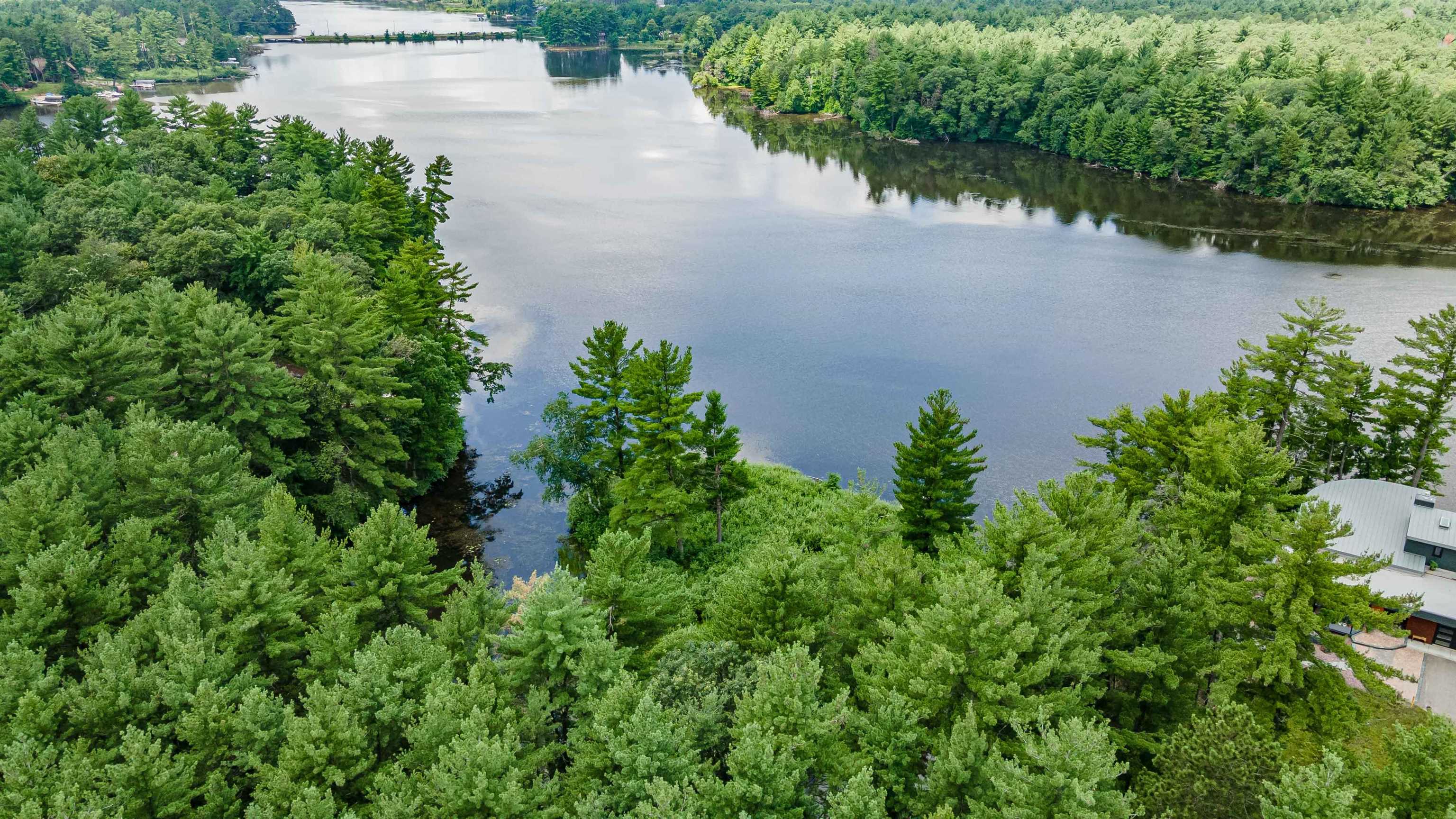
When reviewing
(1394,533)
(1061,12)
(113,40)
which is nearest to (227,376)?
(1394,533)

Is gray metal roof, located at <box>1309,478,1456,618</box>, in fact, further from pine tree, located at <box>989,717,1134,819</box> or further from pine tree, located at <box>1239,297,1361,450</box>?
pine tree, located at <box>989,717,1134,819</box>

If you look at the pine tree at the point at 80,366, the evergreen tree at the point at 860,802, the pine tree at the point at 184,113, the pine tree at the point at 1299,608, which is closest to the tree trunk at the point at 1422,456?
the pine tree at the point at 1299,608

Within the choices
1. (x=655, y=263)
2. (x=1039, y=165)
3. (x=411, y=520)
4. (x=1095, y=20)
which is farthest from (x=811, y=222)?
(x=1095, y=20)

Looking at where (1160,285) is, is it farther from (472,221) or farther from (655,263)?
(472,221)

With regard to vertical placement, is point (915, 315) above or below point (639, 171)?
below

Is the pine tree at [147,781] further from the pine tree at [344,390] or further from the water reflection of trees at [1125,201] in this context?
the water reflection of trees at [1125,201]

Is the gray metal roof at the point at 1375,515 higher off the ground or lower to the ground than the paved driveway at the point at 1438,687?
higher

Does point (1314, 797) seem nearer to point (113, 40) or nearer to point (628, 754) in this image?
point (628, 754)

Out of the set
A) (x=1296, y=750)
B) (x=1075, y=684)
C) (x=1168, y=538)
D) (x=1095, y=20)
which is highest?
(x=1095, y=20)
